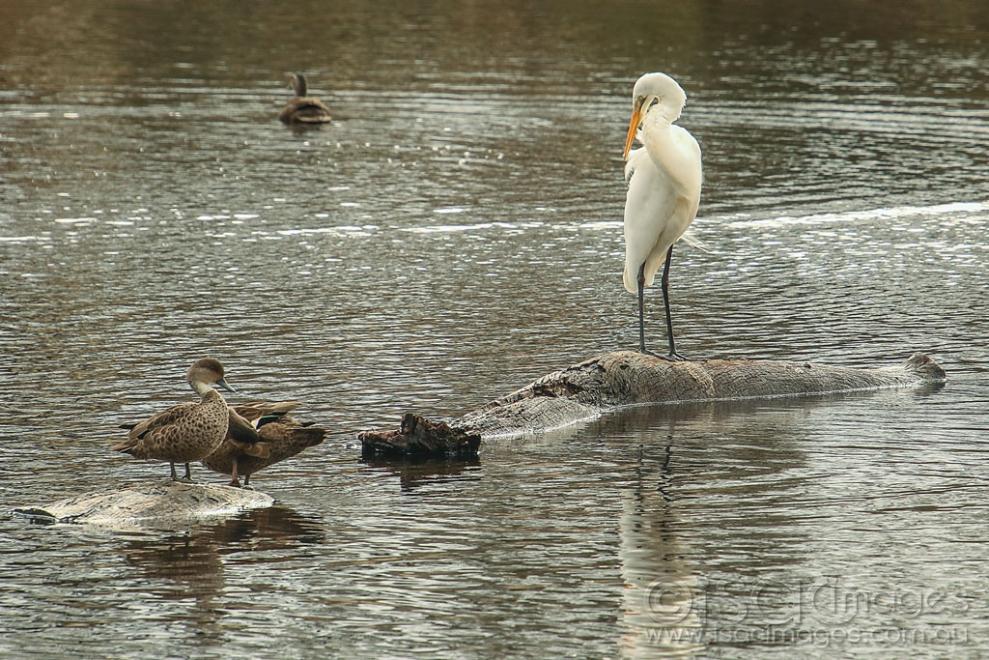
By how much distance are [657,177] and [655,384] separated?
163cm

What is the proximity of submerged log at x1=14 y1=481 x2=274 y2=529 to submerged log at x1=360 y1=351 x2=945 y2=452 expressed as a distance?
7.92 ft

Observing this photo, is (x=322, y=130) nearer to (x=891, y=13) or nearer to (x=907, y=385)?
(x=907, y=385)

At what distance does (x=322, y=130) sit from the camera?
30766mm

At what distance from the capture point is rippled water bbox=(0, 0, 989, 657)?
8.77 metres

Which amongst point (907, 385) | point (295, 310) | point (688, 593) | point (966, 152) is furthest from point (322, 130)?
point (688, 593)

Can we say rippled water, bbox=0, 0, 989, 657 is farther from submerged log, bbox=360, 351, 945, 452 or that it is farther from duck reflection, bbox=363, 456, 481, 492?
submerged log, bbox=360, 351, 945, 452

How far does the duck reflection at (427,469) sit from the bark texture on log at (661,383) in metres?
0.94

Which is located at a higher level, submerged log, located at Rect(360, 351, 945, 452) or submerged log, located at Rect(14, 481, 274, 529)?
submerged log, located at Rect(14, 481, 274, 529)

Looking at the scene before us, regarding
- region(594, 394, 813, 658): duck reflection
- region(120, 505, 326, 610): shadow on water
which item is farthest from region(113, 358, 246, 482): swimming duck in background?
region(594, 394, 813, 658): duck reflection

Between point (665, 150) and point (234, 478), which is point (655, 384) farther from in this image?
point (234, 478)

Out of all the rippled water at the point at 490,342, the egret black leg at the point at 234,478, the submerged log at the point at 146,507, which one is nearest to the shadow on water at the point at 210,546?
the rippled water at the point at 490,342

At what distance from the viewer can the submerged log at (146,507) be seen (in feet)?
33.2

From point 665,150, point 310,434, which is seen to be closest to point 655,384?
point 665,150

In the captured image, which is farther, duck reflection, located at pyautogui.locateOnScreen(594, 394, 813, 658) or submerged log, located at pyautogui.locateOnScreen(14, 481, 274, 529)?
submerged log, located at pyautogui.locateOnScreen(14, 481, 274, 529)
